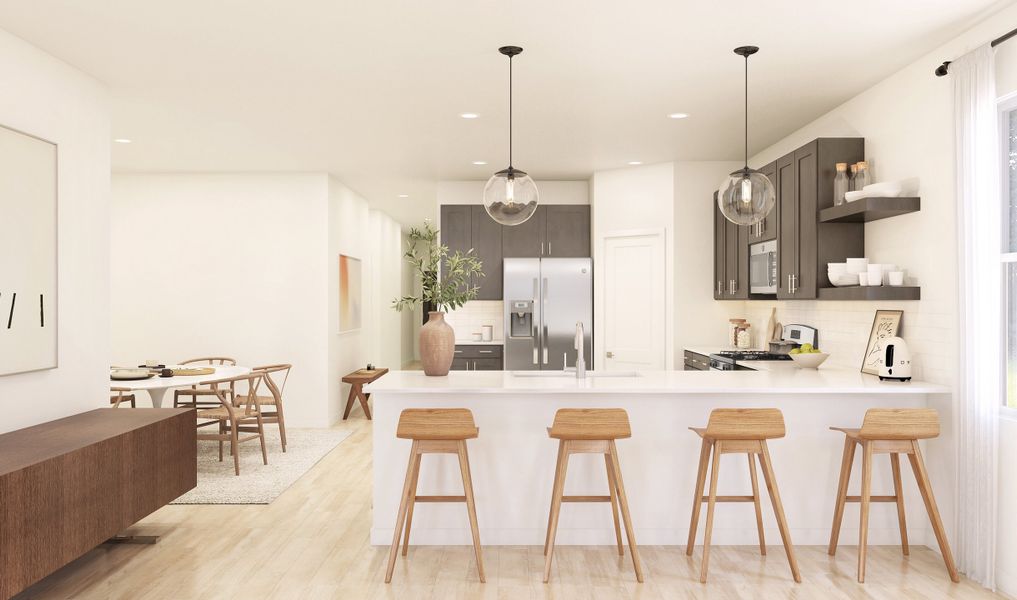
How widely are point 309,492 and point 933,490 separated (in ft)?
12.9

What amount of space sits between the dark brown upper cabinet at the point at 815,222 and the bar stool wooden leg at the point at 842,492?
121cm

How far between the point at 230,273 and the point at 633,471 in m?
5.32

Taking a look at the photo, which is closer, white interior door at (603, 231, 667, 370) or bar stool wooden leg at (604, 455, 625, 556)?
bar stool wooden leg at (604, 455, 625, 556)

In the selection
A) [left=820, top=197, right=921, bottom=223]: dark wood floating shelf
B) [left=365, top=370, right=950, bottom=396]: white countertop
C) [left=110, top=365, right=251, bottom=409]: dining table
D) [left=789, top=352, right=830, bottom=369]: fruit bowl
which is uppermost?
[left=820, top=197, right=921, bottom=223]: dark wood floating shelf

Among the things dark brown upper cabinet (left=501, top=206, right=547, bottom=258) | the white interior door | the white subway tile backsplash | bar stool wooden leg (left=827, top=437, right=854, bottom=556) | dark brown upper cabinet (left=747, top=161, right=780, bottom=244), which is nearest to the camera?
bar stool wooden leg (left=827, top=437, right=854, bottom=556)

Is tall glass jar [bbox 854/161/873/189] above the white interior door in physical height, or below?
above

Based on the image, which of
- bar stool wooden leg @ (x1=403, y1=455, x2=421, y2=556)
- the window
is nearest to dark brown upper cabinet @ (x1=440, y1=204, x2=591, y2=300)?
bar stool wooden leg @ (x1=403, y1=455, x2=421, y2=556)

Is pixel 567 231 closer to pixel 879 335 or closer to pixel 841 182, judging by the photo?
pixel 841 182

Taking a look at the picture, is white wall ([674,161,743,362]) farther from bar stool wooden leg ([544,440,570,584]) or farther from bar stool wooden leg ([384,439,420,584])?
bar stool wooden leg ([384,439,420,584])

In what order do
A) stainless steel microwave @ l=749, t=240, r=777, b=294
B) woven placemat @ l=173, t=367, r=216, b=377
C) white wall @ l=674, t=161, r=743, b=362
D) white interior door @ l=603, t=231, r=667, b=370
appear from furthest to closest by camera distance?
1. white interior door @ l=603, t=231, r=667, b=370
2. white wall @ l=674, t=161, r=743, b=362
3. woven placemat @ l=173, t=367, r=216, b=377
4. stainless steel microwave @ l=749, t=240, r=777, b=294

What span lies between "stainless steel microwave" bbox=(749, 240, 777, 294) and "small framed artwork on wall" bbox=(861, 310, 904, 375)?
1.00m

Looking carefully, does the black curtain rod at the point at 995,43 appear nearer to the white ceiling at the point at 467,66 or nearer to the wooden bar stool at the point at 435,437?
the white ceiling at the point at 467,66

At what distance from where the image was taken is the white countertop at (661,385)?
4.09m

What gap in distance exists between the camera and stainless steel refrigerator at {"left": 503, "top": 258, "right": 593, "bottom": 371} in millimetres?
7922
